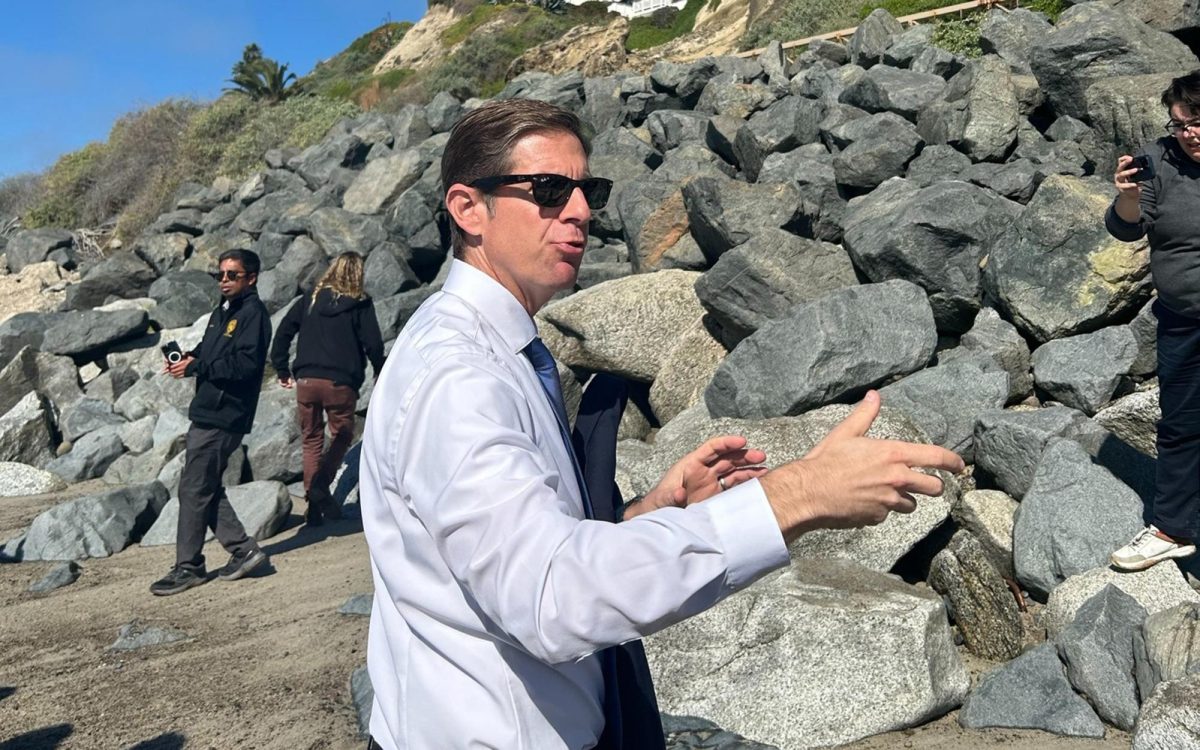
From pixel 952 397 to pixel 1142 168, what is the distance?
1.92 m

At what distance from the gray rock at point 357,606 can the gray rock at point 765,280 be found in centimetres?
321

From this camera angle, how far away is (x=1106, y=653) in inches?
156

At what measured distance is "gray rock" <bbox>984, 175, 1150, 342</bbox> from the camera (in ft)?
20.6

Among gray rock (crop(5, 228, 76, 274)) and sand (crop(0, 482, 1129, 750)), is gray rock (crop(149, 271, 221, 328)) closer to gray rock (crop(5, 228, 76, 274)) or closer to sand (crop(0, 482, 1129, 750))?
sand (crop(0, 482, 1129, 750))

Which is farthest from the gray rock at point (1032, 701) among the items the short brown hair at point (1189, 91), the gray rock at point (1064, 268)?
the gray rock at point (1064, 268)

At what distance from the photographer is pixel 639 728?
5.34 ft

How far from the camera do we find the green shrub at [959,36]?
13.8 meters

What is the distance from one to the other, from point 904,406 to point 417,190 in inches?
360

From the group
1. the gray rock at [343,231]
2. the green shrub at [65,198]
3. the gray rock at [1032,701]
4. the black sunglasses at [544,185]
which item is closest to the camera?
the black sunglasses at [544,185]

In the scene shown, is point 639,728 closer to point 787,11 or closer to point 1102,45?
point 1102,45

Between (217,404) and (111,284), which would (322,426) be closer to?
(217,404)

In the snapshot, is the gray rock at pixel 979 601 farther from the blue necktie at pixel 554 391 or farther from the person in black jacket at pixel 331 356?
the person in black jacket at pixel 331 356

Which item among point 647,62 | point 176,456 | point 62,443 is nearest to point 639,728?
point 176,456

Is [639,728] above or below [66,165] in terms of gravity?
below
